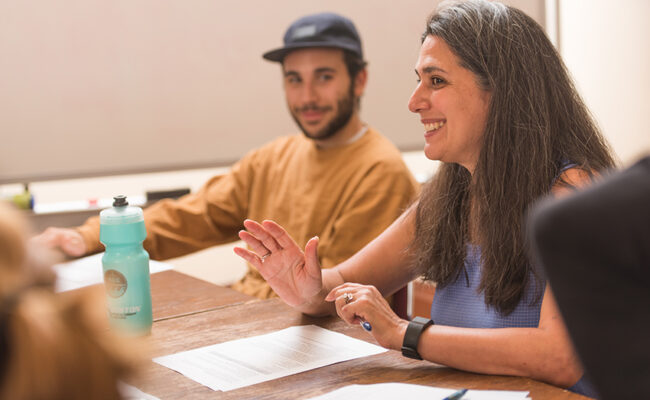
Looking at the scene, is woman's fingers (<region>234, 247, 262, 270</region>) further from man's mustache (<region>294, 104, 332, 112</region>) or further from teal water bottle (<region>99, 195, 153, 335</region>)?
man's mustache (<region>294, 104, 332, 112</region>)

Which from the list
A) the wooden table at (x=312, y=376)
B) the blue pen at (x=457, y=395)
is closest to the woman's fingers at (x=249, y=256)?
the wooden table at (x=312, y=376)

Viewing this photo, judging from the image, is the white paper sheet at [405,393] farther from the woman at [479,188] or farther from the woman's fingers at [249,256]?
the woman's fingers at [249,256]

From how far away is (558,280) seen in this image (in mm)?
503

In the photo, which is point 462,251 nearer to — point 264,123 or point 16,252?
point 16,252

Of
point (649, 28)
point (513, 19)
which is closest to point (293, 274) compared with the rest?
point (513, 19)

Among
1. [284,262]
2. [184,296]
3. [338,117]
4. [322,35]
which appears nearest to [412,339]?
[284,262]

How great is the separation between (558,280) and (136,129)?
2.67 meters

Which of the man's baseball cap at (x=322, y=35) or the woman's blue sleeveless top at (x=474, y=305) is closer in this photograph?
the woman's blue sleeveless top at (x=474, y=305)

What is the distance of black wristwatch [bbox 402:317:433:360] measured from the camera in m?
1.19

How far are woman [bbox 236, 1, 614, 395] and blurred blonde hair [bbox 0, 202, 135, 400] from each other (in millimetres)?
771

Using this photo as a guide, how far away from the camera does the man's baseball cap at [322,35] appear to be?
2381 mm

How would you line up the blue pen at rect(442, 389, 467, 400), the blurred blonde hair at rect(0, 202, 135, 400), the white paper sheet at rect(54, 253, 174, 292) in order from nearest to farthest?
1. the blurred blonde hair at rect(0, 202, 135, 400)
2. the blue pen at rect(442, 389, 467, 400)
3. the white paper sheet at rect(54, 253, 174, 292)

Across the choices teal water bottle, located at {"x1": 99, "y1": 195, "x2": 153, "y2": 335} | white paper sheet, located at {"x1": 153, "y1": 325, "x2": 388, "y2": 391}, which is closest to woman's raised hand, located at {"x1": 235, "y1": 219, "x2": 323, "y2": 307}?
white paper sheet, located at {"x1": 153, "y1": 325, "x2": 388, "y2": 391}

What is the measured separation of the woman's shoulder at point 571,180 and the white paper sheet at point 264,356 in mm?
446
